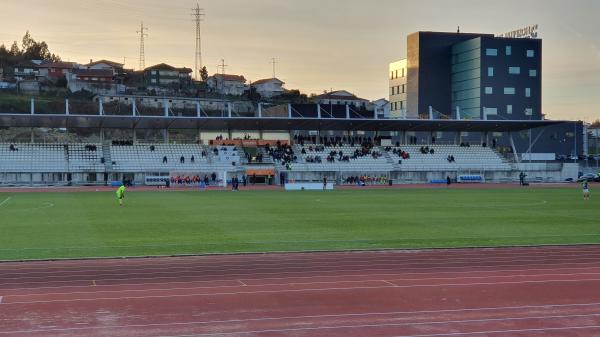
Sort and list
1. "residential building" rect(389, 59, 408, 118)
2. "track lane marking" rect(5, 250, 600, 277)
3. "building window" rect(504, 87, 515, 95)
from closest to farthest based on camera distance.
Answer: "track lane marking" rect(5, 250, 600, 277), "building window" rect(504, 87, 515, 95), "residential building" rect(389, 59, 408, 118)

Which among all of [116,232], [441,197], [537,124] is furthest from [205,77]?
[116,232]

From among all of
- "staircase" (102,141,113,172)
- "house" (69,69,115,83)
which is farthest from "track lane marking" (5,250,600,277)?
"house" (69,69,115,83)

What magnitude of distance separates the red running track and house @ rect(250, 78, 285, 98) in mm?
119171

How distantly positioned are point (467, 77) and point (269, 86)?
53.2 meters

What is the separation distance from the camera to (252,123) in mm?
63031

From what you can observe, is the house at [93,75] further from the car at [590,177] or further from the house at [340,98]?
the car at [590,177]

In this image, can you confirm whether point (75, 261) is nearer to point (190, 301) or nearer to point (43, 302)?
point (43, 302)

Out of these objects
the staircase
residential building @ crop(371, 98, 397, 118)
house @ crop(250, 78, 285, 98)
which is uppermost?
house @ crop(250, 78, 285, 98)

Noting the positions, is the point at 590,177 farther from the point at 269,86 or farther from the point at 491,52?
the point at 269,86

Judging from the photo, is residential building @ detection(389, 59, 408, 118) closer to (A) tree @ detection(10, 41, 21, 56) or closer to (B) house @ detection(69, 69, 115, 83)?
(B) house @ detection(69, 69, 115, 83)

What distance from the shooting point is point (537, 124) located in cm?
6681

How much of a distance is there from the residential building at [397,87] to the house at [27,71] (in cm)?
6600

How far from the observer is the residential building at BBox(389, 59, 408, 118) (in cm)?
10219

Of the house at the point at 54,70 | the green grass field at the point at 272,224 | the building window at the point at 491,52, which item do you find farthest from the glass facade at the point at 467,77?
the house at the point at 54,70
